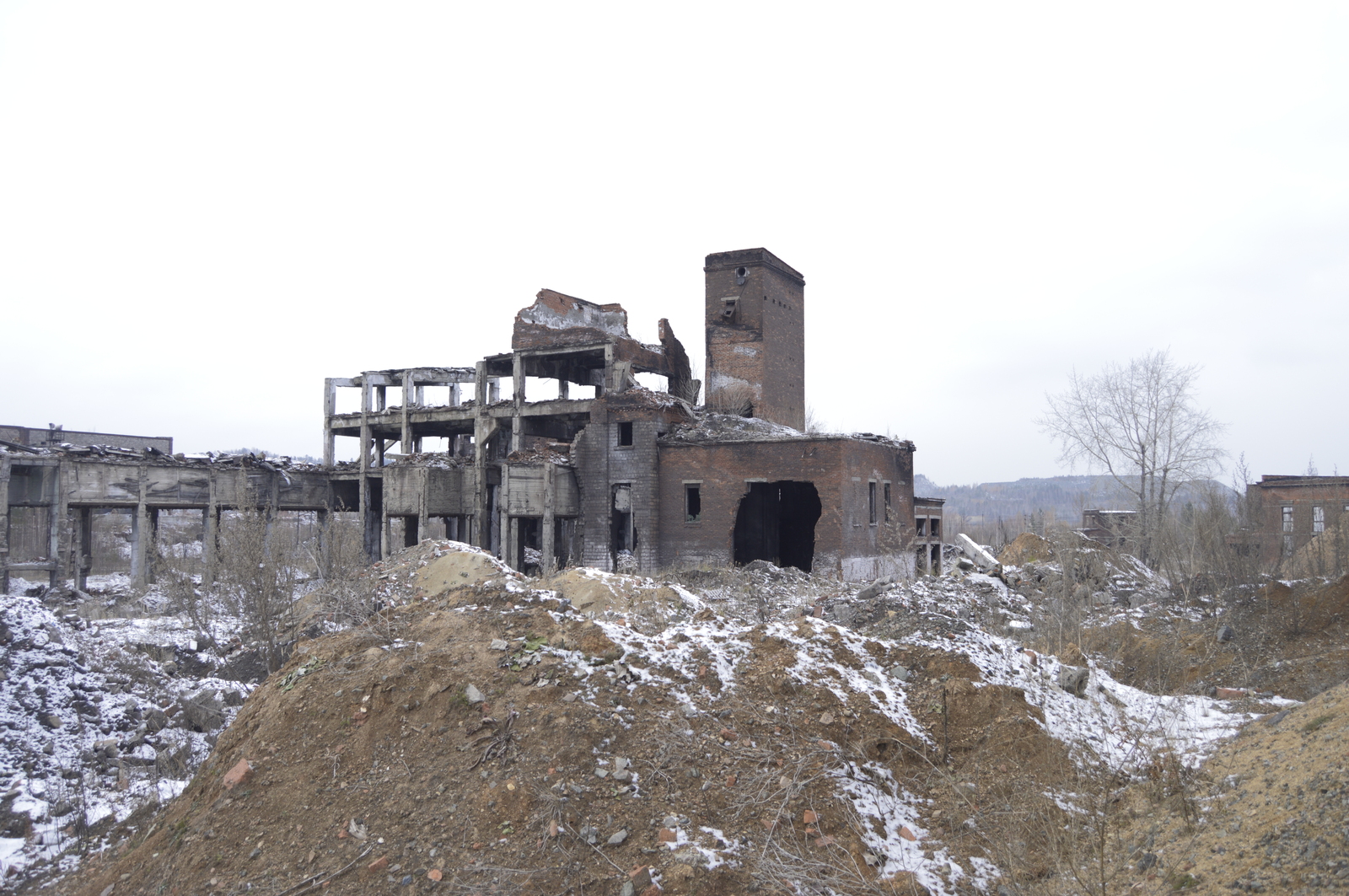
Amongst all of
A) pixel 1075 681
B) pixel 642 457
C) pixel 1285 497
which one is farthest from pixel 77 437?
pixel 1285 497

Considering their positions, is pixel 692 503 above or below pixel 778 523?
above

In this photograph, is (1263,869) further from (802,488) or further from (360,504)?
(360,504)

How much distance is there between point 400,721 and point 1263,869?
229 inches

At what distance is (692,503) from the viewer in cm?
2531

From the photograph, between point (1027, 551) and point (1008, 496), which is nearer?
point (1027, 551)

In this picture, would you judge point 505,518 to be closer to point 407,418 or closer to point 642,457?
point 642,457

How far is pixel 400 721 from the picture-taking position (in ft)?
20.9

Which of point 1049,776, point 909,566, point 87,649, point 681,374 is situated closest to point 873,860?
point 1049,776

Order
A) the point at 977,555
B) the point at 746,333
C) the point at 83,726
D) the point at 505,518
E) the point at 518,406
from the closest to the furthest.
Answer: the point at 83,726 < the point at 977,555 < the point at 505,518 < the point at 518,406 < the point at 746,333

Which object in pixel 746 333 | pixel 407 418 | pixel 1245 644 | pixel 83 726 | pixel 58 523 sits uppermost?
pixel 746 333

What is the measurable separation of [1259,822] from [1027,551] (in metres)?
21.0

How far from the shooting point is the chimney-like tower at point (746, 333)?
30.5m

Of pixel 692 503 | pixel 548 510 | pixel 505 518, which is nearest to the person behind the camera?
pixel 692 503

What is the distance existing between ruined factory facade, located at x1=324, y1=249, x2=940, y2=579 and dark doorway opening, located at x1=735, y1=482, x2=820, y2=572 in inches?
2.4
